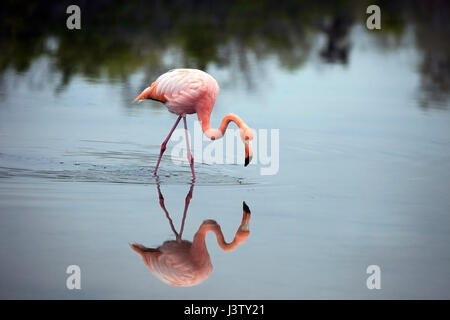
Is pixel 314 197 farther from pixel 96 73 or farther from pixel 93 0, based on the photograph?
pixel 93 0

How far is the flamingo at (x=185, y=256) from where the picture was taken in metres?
7.31

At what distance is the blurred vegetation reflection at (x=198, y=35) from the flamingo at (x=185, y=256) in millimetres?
7816

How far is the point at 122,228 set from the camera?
27.5ft

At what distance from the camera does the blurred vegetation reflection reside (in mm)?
18047

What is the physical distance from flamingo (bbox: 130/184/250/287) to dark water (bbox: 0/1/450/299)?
Answer: 0.25 ft

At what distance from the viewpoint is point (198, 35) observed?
69.1 ft

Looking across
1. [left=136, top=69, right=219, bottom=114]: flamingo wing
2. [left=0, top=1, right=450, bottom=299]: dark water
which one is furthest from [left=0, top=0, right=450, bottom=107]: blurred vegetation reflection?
[left=136, top=69, right=219, bottom=114]: flamingo wing

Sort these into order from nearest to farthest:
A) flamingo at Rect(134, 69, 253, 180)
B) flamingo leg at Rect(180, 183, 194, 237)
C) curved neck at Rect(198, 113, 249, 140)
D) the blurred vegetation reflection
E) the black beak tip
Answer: flamingo leg at Rect(180, 183, 194, 237), the black beak tip, curved neck at Rect(198, 113, 249, 140), flamingo at Rect(134, 69, 253, 180), the blurred vegetation reflection

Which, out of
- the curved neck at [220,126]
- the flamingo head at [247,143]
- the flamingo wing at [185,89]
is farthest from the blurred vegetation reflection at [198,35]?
the flamingo head at [247,143]

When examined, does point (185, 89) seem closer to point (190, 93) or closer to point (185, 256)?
point (190, 93)

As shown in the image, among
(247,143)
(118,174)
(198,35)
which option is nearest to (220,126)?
(247,143)

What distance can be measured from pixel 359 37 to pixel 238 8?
373 centimetres

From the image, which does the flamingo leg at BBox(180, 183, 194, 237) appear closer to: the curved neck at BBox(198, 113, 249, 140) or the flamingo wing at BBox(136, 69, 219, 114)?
the curved neck at BBox(198, 113, 249, 140)
